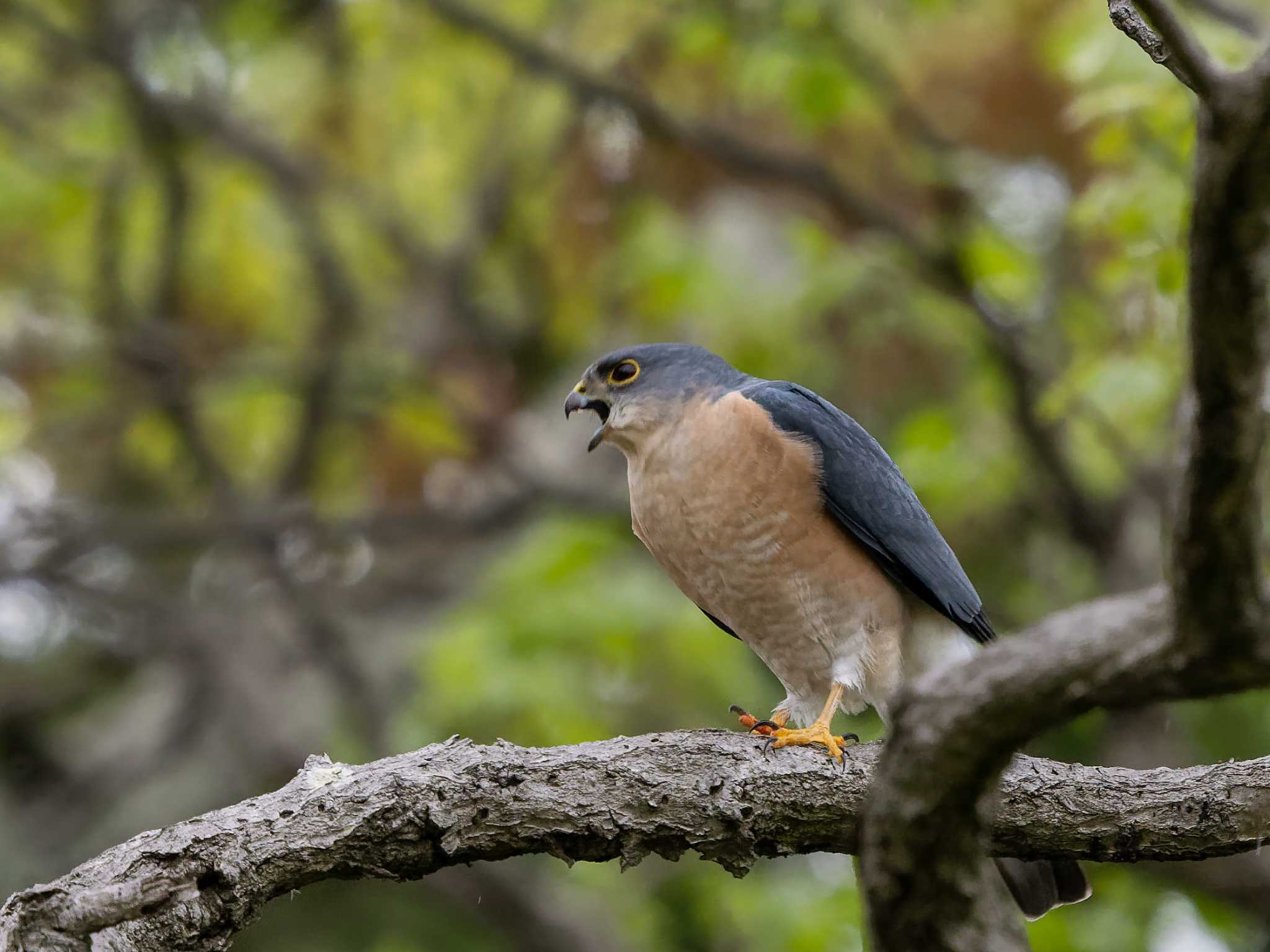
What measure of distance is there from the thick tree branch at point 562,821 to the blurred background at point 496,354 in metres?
3.16

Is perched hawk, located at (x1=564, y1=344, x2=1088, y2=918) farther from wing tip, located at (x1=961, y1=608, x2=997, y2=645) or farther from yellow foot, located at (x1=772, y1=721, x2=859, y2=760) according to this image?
yellow foot, located at (x1=772, y1=721, x2=859, y2=760)

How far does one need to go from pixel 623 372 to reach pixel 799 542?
0.98 meters

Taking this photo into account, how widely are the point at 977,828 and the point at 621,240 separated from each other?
8537 millimetres

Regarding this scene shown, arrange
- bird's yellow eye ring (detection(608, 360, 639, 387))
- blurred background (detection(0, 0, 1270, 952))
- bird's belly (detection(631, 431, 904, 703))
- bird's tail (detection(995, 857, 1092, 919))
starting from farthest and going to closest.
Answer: blurred background (detection(0, 0, 1270, 952)) < bird's yellow eye ring (detection(608, 360, 639, 387)) < bird's belly (detection(631, 431, 904, 703)) < bird's tail (detection(995, 857, 1092, 919))

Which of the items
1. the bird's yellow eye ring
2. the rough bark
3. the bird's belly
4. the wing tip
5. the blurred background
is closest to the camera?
the rough bark

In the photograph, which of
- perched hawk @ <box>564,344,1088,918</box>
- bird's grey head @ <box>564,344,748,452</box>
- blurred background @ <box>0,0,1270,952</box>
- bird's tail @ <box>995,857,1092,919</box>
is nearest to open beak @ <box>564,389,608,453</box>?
bird's grey head @ <box>564,344,748,452</box>

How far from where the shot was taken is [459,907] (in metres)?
8.70

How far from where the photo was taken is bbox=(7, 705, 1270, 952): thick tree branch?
2.87 m

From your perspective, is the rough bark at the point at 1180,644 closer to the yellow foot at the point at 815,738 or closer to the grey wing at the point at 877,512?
the yellow foot at the point at 815,738

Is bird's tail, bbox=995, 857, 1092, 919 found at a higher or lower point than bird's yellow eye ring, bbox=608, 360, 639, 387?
lower

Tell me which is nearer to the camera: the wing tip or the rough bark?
the rough bark

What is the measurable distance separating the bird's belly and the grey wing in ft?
0.22

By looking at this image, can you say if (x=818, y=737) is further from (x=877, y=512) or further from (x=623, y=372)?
(x=623, y=372)

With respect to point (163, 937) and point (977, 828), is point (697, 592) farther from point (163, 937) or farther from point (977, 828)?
point (977, 828)
